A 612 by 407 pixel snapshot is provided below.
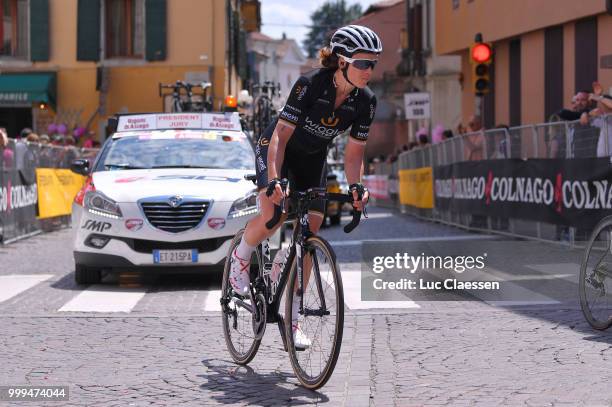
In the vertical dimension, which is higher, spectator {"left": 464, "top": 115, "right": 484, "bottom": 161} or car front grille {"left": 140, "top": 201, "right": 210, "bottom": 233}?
spectator {"left": 464, "top": 115, "right": 484, "bottom": 161}

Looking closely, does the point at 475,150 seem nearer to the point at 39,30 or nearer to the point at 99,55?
the point at 99,55

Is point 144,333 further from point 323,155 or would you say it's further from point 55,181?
point 55,181

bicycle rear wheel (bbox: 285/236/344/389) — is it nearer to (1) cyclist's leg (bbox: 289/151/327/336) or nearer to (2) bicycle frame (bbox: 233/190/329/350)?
(2) bicycle frame (bbox: 233/190/329/350)

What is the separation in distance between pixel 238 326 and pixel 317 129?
1.41 m

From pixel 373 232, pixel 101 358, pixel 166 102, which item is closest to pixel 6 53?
pixel 166 102

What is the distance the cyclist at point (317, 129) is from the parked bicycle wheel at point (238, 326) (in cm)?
14

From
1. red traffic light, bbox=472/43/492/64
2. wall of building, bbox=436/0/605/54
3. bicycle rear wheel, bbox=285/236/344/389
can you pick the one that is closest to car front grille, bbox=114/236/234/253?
bicycle rear wheel, bbox=285/236/344/389

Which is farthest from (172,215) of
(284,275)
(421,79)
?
(421,79)

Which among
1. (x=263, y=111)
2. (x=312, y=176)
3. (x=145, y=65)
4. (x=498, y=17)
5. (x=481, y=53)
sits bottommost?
(x=312, y=176)

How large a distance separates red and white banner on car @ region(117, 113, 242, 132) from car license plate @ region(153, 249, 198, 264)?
2710mm

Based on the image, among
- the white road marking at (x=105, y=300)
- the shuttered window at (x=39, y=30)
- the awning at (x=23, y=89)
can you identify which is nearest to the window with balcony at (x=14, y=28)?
the shuttered window at (x=39, y=30)

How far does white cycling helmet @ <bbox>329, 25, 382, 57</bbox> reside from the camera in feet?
23.0

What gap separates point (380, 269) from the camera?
14844 mm

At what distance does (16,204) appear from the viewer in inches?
776
